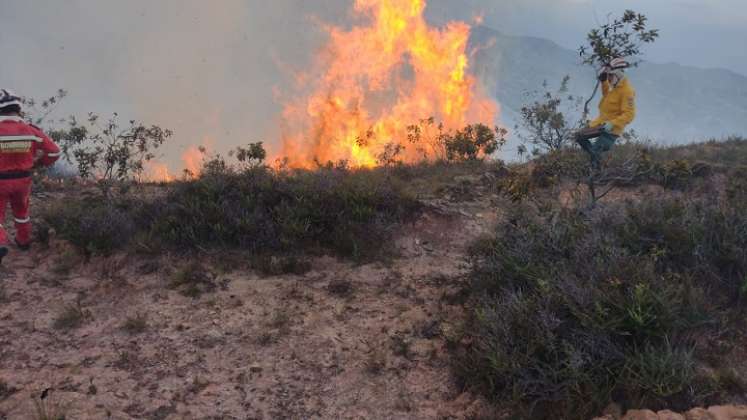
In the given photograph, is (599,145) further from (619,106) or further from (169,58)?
(169,58)

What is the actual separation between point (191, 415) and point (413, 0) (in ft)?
83.2

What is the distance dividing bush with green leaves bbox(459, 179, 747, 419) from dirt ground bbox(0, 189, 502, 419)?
1.48ft

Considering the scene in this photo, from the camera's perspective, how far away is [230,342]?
446 cm

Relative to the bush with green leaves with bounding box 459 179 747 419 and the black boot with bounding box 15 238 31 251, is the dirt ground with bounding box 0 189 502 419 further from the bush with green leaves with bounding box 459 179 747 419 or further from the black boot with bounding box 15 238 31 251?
the bush with green leaves with bounding box 459 179 747 419

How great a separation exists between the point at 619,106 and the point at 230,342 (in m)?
6.18

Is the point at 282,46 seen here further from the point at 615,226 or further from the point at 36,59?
the point at 615,226

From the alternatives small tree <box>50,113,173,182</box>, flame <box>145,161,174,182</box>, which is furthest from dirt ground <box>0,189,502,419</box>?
small tree <box>50,113,173,182</box>

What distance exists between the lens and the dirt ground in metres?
3.66

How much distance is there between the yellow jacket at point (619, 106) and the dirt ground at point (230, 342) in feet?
10.7

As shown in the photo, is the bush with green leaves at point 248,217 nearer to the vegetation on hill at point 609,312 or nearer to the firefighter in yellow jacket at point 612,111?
the vegetation on hill at point 609,312

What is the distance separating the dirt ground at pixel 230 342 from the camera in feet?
12.0

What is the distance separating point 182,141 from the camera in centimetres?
6925

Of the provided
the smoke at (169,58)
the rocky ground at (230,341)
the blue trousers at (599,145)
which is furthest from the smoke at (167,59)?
the blue trousers at (599,145)

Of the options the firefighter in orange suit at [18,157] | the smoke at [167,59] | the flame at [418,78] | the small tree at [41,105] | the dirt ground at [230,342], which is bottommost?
the dirt ground at [230,342]
